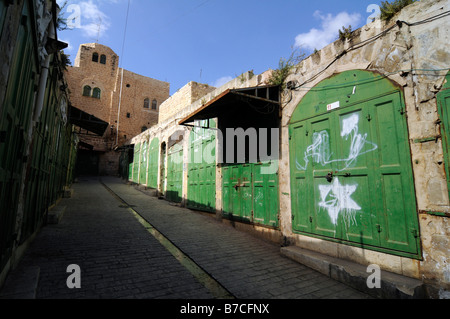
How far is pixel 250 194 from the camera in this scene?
6383 millimetres

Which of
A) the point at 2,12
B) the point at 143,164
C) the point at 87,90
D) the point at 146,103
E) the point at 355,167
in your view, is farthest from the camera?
the point at 146,103

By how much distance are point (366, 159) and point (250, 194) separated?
318cm

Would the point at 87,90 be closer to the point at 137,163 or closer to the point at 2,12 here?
the point at 137,163

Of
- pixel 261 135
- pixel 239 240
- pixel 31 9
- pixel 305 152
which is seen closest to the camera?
pixel 31 9

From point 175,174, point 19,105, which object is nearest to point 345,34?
point 19,105

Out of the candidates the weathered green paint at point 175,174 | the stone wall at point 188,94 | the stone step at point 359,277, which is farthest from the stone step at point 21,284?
the stone wall at point 188,94

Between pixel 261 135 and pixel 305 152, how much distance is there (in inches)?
64.4

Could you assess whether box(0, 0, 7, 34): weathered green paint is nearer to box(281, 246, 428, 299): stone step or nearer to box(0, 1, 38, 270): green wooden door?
box(0, 1, 38, 270): green wooden door

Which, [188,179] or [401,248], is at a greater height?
[188,179]
